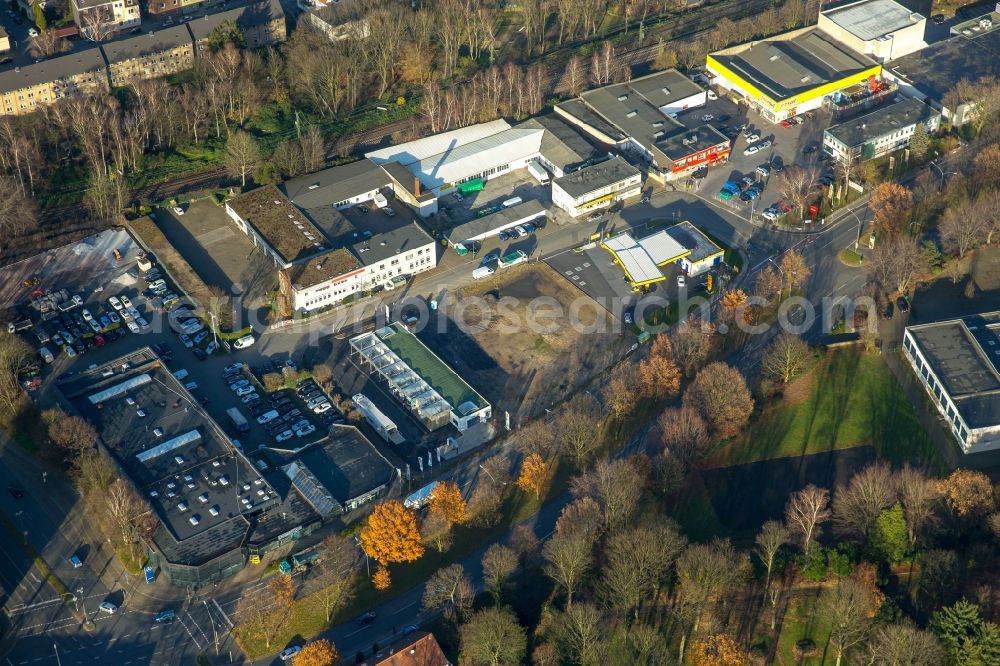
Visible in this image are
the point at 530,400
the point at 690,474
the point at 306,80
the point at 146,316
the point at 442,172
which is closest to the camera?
the point at 690,474

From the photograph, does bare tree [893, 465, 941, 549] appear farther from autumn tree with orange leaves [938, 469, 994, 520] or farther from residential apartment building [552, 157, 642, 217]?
residential apartment building [552, 157, 642, 217]

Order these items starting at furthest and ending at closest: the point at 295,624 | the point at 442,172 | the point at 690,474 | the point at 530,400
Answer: the point at 442,172 → the point at 530,400 → the point at 690,474 → the point at 295,624

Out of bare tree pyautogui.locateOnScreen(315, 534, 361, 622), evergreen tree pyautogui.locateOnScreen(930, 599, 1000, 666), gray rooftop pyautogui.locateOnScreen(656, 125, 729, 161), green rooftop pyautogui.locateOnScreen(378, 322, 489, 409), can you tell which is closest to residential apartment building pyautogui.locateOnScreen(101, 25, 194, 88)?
green rooftop pyautogui.locateOnScreen(378, 322, 489, 409)

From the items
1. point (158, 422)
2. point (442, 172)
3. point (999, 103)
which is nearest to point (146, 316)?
point (158, 422)

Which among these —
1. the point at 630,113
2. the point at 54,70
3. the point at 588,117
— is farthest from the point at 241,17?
the point at 630,113

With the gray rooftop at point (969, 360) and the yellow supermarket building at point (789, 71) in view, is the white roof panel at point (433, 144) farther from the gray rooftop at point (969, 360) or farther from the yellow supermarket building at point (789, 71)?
the gray rooftop at point (969, 360)

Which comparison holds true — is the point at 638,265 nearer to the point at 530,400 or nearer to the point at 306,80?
the point at 530,400

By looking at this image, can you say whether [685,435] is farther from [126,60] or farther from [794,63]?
[126,60]
